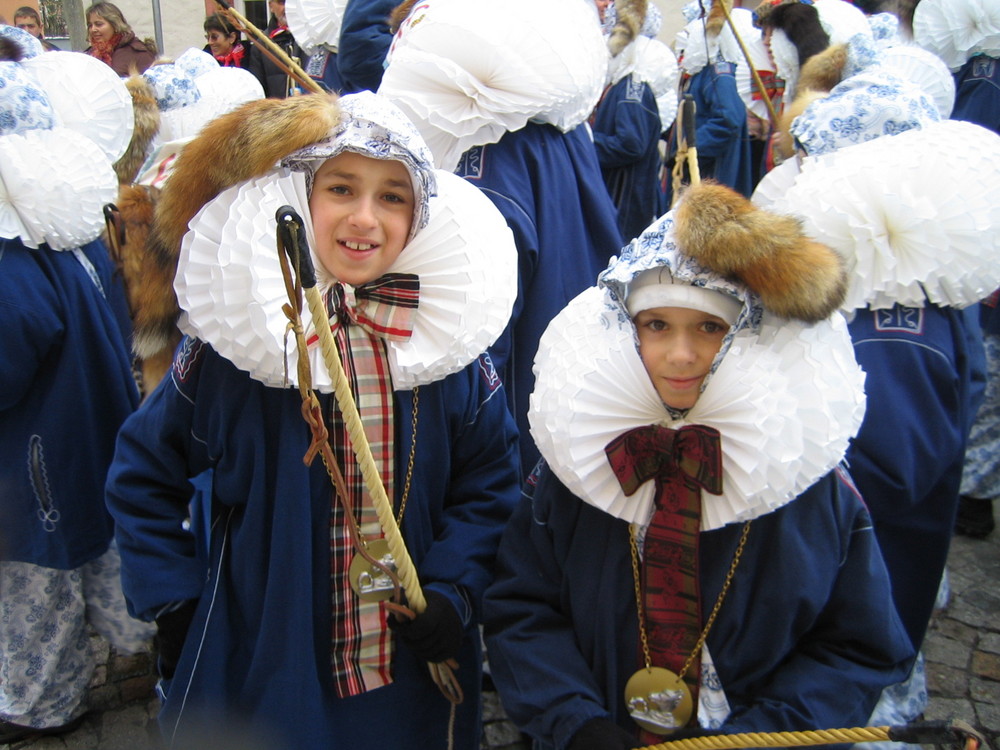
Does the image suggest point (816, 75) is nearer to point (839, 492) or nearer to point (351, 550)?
point (839, 492)

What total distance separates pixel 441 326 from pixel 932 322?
1.25 m

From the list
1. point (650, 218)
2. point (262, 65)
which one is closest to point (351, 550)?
point (650, 218)

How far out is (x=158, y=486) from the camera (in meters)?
1.85

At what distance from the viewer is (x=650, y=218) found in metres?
5.75

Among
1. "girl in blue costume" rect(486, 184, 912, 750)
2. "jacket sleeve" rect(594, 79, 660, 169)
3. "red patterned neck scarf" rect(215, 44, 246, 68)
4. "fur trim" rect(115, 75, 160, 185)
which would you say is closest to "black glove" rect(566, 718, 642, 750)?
"girl in blue costume" rect(486, 184, 912, 750)

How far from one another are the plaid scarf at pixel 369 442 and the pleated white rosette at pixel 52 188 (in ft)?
4.30

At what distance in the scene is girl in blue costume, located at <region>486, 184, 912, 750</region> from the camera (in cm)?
147

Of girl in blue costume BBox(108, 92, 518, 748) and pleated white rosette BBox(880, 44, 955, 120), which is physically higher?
pleated white rosette BBox(880, 44, 955, 120)

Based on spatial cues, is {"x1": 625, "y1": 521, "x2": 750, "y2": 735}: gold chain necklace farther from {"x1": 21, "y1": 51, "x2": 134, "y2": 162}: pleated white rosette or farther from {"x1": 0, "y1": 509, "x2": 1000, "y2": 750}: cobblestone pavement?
{"x1": 21, "y1": 51, "x2": 134, "y2": 162}: pleated white rosette

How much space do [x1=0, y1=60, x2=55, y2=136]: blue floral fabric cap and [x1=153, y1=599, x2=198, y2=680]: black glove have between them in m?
1.70

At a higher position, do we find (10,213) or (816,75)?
(816,75)

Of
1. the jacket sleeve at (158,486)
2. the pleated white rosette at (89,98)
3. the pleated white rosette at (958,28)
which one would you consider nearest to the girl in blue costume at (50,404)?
the pleated white rosette at (89,98)

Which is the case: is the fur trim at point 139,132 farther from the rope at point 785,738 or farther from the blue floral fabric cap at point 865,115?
the rope at point 785,738

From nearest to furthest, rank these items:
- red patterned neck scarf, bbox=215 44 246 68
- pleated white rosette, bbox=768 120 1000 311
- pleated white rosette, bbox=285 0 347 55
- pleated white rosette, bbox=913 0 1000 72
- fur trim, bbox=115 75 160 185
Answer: pleated white rosette, bbox=768 120 1000 311
fur trim, bbox=115 75 160 185
pleated white rosette, bbox=285 0 347 55
pleated white rosette, bbox=913 0 1000 72
red patterned neck scarf, bbox=215 44 246 68
